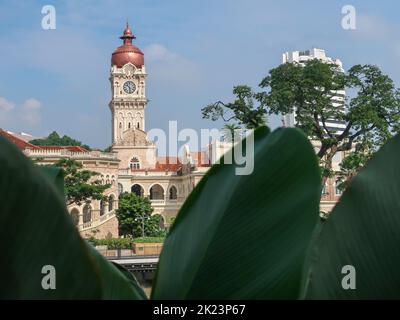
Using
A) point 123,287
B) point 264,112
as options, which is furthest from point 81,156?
point 123,287

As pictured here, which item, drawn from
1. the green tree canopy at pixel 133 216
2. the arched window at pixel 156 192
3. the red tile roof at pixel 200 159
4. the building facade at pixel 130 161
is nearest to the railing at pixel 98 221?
the building facade at pixel 130 161

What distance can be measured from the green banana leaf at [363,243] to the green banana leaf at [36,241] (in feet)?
1.12

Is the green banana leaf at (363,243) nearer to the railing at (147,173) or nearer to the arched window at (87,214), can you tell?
the arched window at (87,214)

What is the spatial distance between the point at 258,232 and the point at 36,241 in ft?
1.11

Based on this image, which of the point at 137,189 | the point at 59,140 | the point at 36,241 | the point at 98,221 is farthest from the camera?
the point at 59,140

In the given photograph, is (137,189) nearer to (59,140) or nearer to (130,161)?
(130,161)

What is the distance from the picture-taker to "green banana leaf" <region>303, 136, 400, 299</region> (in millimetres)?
1075

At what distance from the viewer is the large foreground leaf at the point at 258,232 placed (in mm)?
1072

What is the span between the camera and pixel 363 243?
42.2 inches

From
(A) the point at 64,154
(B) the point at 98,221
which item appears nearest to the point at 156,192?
(B) the point at 98,221

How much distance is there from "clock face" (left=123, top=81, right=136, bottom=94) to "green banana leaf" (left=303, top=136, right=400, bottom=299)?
56.8 metres

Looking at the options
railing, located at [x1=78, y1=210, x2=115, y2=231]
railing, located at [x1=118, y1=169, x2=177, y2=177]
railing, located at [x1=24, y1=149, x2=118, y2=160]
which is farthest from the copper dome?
railing, located at [x1=78, y1=210, x2=115, y2=231]

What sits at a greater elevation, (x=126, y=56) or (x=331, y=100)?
(x=126, y=56)

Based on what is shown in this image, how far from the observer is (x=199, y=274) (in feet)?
3.57
